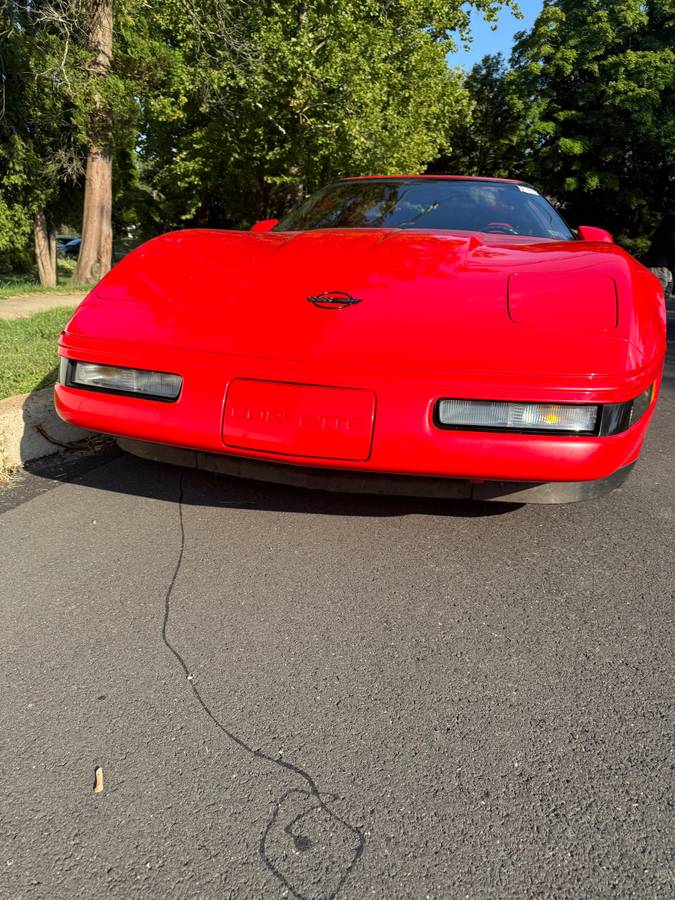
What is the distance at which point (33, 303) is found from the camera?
8.09m

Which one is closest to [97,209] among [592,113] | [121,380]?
[121,380]

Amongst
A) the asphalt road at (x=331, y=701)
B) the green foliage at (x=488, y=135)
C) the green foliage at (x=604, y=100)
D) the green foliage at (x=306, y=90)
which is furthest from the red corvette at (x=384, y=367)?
the green foliage at (x=488, y=135)

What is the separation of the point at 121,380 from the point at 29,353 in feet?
8.46

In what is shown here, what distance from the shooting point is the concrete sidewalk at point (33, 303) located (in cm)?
701

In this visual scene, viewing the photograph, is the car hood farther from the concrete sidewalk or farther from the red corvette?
the concrete sidewalk

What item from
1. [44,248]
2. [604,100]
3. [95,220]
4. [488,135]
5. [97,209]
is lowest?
[44,248]

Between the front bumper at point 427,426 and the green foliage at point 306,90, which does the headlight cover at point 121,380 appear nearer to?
the front bumper at point 427,426

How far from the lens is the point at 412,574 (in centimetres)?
228

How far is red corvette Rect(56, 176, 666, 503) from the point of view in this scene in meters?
2.09

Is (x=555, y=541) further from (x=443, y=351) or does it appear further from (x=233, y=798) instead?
(x=233, y=798)

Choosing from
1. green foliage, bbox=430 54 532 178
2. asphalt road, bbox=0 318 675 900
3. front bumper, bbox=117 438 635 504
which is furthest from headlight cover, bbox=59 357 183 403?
green foliage, bbox=430 54 532 178

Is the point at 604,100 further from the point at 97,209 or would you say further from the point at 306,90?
the point at 97,209

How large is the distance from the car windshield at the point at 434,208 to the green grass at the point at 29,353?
5.21 feet

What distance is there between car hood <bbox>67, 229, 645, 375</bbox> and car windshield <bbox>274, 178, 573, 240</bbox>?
0.58 m
